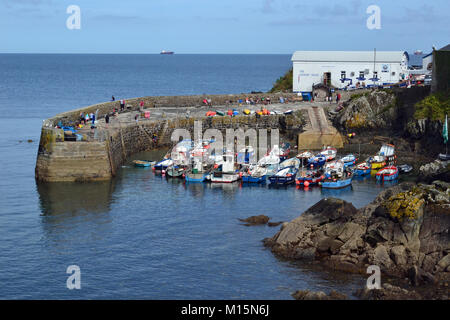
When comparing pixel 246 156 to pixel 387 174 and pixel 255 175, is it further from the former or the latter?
pixel 387 174

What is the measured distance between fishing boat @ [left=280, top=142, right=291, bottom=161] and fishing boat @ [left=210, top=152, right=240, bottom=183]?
6.65 m

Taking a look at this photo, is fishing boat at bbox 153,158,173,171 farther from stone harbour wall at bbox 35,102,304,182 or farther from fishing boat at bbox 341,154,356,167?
fishing boat at bbox 341,154,356,167

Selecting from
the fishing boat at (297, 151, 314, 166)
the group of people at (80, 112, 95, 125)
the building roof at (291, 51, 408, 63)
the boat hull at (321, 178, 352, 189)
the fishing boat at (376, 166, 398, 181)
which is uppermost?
the building roof at (291, 51, 408, 63)

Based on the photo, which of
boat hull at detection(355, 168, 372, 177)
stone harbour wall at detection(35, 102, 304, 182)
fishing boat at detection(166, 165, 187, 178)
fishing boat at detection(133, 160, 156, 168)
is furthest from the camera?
fishing boat at detection(133, 160, 156, 168)

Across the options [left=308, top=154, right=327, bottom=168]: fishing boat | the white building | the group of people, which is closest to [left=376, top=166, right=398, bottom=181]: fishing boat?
[left=308, top=154, right=327, bottom=168]: fishing boat

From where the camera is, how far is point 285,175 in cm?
5334

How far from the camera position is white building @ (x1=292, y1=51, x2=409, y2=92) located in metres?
81.6

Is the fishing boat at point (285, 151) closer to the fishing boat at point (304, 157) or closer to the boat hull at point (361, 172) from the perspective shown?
the fishing boat at point (304, 157)

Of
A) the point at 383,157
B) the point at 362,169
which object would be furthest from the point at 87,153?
the point at 383,157

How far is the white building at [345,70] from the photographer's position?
81625 millimetres

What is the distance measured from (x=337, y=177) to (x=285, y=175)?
3.96 meters

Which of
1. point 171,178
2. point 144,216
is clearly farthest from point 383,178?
point 144,216
